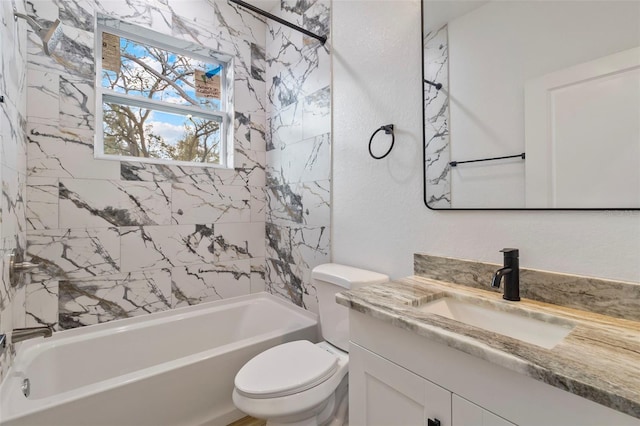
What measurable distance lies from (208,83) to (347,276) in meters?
2.02

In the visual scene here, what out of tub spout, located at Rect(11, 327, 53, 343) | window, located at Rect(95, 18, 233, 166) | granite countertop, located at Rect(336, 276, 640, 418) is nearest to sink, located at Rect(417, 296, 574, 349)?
granite countertop, located at Rect(336, 276, 640, 418)

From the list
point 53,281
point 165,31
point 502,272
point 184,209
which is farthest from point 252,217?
point 502,272

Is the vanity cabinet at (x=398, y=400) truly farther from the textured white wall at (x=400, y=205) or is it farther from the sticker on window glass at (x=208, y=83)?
the sticker on window glass at (x=208, y=83)

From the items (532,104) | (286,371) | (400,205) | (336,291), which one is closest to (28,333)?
(286,371)

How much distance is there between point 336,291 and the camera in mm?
1624

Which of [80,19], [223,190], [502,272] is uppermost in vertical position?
[80,19]

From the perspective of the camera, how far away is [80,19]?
185 cm

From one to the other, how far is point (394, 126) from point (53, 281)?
7.25ft

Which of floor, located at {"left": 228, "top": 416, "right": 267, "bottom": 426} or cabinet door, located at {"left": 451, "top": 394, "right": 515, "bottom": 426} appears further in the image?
floor, located at {"left": 228, "top": 416, "right": 267, "bottom": 426}

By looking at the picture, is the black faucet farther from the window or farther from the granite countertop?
the window

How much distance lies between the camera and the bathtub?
1281 millimetres

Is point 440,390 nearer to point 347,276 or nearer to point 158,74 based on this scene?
point 347,276

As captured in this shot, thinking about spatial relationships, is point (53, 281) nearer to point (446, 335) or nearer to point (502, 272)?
point (446, 335)

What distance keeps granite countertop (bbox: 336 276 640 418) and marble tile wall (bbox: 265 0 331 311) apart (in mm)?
1042
